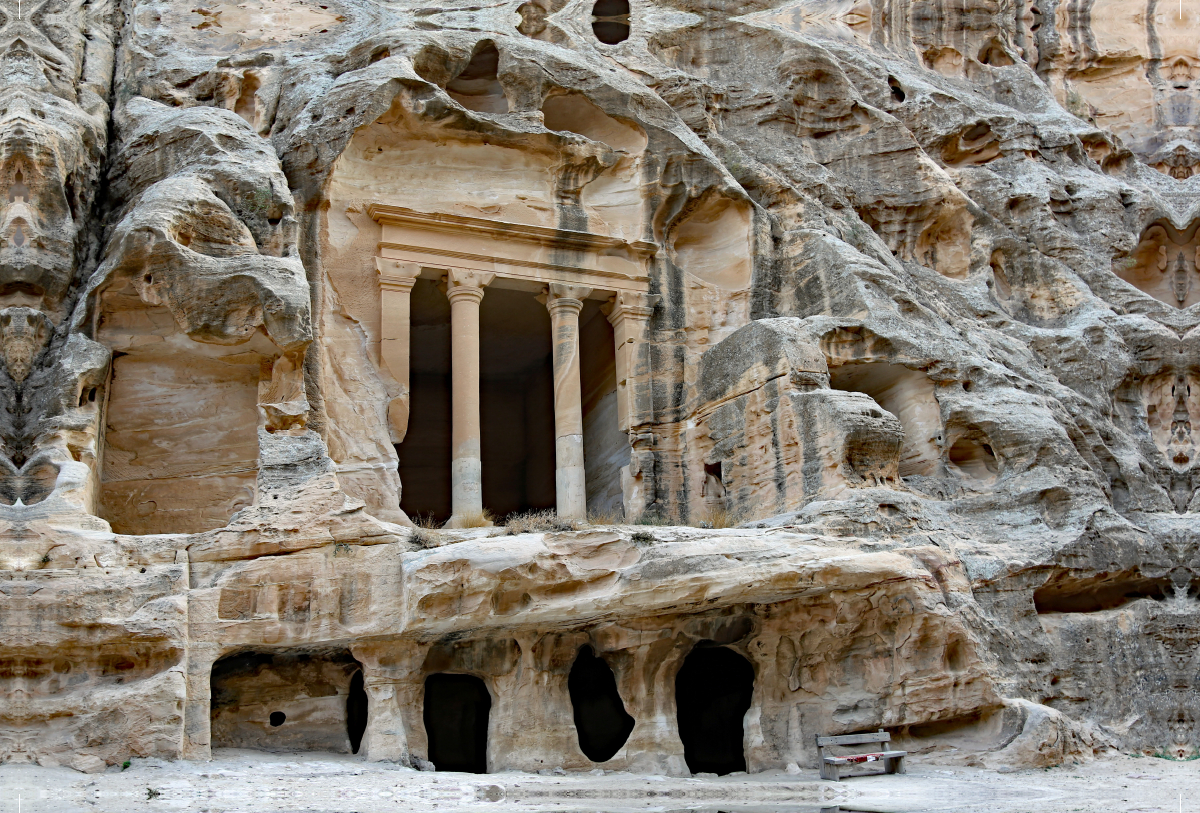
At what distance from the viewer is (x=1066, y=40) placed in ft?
91.8

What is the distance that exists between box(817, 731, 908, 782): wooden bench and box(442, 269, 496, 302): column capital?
8.29 meters

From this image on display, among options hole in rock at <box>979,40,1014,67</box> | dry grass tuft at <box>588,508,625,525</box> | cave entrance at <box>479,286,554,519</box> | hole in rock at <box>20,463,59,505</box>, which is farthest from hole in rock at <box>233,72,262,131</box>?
hole in rock at <box>979,40,1014,67</box>

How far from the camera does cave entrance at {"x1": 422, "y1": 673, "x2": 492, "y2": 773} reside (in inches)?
679

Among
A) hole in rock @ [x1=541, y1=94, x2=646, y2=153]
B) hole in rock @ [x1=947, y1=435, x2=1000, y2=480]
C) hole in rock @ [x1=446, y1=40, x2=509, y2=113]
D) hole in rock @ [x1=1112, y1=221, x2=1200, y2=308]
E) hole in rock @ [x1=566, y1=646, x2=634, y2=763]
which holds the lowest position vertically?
hole in rock @ [x1=566, y1=646, x2=634, y2=763]

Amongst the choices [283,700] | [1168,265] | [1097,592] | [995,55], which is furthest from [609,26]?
[283,700]

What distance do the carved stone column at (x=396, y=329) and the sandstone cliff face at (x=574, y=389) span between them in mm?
63

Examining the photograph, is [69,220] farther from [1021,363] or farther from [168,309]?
[1021,363]

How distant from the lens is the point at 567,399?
742 inches

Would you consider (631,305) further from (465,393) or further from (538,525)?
(538,525)

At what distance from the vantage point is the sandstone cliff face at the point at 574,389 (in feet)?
45.3

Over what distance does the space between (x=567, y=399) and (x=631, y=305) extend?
1837mm

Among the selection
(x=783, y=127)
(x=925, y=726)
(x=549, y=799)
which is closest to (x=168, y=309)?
(x=549, y=799)

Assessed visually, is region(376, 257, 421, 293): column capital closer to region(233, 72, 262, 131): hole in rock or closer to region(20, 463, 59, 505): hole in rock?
region(233, 72, 262, 131): hole in rock

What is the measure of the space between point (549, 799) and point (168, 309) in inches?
299
